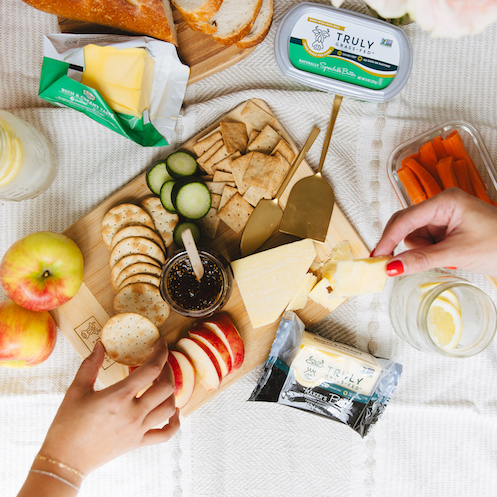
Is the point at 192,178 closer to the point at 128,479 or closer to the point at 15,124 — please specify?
the point at 15,124

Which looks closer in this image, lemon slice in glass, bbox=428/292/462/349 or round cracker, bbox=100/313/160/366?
lemon slice in glass, bbox=428/292/462/349

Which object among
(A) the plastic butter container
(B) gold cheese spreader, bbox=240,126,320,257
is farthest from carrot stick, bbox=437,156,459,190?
(B) gold cheese spreader, bbox=240,126,320,257

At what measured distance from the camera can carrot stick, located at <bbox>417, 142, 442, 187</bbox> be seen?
4.23ft

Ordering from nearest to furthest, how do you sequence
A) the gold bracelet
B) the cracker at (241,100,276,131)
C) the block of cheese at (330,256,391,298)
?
1. the gold bracelet
2. the block of cheese at (330,256,391,298)
3. the cracker at (241,100,276,131)

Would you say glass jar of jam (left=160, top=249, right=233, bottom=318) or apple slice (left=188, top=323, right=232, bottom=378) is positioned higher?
glass jar of jam (left=160, top=249, right=233, bottom=318)

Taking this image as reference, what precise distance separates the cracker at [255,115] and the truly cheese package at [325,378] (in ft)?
2.26

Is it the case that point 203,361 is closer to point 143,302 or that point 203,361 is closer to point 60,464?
point 143,302

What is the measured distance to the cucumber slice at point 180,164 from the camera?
1.32 meters

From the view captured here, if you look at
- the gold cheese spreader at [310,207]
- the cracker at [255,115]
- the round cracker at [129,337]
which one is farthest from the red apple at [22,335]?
the cracker at [255,115]

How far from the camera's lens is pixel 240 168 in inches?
52.3

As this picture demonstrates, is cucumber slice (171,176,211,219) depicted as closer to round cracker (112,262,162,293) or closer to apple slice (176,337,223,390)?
round cracker (112,262,162,293)

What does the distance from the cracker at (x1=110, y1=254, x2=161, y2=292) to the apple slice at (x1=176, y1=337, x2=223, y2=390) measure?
29 centimetres

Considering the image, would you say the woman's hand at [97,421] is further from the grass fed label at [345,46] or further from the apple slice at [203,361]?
the grass fed label at [345,46]

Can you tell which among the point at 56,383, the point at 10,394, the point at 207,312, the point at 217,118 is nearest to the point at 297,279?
the point at 207,312
